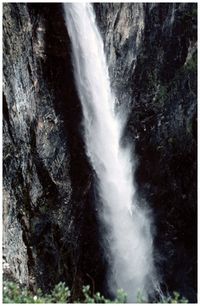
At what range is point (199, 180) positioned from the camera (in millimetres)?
10648

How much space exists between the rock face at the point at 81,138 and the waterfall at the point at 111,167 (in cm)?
26

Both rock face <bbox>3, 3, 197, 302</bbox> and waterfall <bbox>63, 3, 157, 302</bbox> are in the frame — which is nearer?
rock face <bbox>3, 3, 197, 302</bbox>

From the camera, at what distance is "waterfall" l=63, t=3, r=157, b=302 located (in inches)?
368

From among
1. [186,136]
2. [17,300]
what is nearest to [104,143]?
[186,136]

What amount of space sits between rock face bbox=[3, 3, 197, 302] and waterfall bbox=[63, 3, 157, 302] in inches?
10.1

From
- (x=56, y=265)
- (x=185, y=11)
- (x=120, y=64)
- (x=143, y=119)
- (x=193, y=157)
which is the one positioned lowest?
(x=56, y=265)

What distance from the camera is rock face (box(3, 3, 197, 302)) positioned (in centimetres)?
800

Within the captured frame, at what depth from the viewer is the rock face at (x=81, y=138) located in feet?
26.2

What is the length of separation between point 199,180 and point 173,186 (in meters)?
0.74

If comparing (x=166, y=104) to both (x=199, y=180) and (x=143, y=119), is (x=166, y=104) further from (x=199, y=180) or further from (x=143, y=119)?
(x=199, y=180)

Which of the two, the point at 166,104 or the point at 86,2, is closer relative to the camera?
the point at 86,2

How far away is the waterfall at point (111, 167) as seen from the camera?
9352 mm

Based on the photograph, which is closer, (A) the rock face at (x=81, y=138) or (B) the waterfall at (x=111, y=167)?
(A) the rock face at (x=81, y=138)

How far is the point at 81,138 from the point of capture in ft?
32.4
